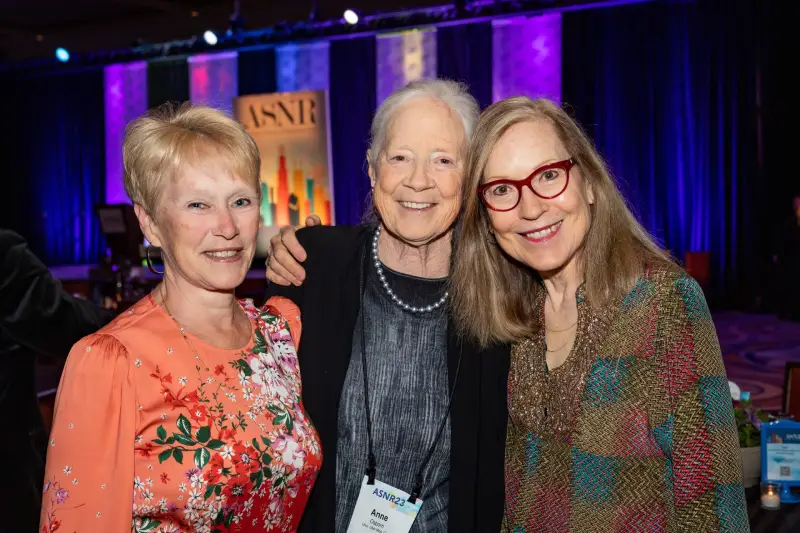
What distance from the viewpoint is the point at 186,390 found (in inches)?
56.8

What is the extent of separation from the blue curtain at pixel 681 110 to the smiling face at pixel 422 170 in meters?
7.62

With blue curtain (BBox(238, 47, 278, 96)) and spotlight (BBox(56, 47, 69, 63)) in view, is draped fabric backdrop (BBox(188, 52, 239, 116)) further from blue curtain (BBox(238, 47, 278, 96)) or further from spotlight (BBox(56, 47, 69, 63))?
spotlight (BBox(56, 47, 69, 63))

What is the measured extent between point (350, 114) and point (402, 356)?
32.8ft

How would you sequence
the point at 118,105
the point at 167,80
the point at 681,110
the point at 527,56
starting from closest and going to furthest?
1. the point at 681,110
2. the point at 527,56
3. the point at 167,80
4. the point at 118,105

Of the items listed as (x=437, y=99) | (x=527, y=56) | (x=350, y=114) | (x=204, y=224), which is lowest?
(x=204, y=224)

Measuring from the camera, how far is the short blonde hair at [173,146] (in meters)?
1.45

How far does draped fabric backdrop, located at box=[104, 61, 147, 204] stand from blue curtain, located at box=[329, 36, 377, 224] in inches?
168

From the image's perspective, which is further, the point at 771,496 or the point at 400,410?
the point at 771,496

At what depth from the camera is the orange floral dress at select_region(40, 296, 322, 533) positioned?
130cm

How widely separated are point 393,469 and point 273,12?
12.2 meters

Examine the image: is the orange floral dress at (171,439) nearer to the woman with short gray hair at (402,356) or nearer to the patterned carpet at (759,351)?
the woman with short gray hair at (402,356)

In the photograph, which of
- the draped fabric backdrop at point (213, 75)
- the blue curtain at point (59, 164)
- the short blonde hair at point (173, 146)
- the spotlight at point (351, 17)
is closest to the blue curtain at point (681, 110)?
the spotlight at point (351, 17)

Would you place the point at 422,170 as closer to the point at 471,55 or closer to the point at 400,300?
the point at 400,300

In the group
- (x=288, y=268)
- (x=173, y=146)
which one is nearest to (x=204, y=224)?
(x=173, y=146)
